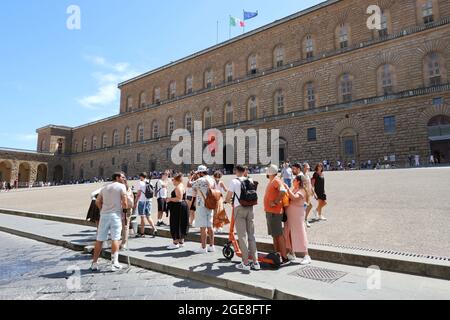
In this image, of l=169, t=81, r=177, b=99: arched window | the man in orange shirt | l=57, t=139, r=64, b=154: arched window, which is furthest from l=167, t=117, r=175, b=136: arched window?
the man in orange shirt


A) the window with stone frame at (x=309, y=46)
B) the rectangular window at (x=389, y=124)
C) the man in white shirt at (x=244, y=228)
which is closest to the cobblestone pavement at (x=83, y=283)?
the man in white shirt at (x=244, y=228)

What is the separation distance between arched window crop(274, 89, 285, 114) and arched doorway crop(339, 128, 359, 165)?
6.58 metres

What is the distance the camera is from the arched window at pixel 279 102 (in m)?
28.3

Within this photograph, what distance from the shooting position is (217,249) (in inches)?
231

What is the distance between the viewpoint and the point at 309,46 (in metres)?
27.8

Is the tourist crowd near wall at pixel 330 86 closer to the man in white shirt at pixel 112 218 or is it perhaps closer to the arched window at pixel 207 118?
the arched window at pixel 207 118

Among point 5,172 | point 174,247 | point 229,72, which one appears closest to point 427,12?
point 229,72

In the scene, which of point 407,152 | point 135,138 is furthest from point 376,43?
point 135,138

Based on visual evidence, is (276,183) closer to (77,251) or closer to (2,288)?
(2,288)

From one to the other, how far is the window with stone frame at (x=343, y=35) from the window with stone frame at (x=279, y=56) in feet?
18.7

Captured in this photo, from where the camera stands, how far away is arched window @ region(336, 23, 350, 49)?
25.5 m

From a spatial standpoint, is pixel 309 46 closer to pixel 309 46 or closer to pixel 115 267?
pixel 309 46

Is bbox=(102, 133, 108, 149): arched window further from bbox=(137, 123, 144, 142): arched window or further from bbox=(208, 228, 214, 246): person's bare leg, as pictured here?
bbox=(208, 228, 214, 246): person's bare leg

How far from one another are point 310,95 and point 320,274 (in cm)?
2455
